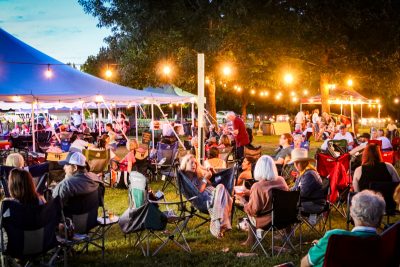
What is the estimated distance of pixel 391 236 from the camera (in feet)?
11.1

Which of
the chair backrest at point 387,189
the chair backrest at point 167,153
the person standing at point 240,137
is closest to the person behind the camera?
the chair backrest at point 387,189

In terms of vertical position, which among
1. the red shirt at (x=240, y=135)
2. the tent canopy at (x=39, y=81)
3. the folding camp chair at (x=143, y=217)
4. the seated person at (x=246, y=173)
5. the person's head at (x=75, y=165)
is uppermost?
the tent canopy at (x=39, y=81)

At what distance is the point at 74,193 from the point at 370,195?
3423 millimetres

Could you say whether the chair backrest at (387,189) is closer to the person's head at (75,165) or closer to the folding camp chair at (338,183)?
the folding camp chair at (338,183)

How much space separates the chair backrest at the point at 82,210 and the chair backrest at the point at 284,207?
2046 mm

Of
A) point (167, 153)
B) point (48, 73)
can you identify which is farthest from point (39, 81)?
point (167, 153)

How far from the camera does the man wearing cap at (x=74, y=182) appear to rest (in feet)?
19.0

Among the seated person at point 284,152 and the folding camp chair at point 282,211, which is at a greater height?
the seated person at point 284,152

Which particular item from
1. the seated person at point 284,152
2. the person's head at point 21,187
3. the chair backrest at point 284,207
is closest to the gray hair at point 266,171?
the chair backrest at point 284,207

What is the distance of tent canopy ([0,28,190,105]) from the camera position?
12.7 metres

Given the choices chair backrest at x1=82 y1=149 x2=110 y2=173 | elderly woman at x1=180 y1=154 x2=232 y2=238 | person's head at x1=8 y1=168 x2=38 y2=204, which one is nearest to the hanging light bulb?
chair backrest at x1=82 y1=149 x2=110 y2=173

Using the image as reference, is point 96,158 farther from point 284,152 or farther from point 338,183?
point 338,183

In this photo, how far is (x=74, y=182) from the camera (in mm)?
5895

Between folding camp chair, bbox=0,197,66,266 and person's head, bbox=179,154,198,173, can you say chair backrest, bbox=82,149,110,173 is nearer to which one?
person's head, bbox=179,154,198,173
